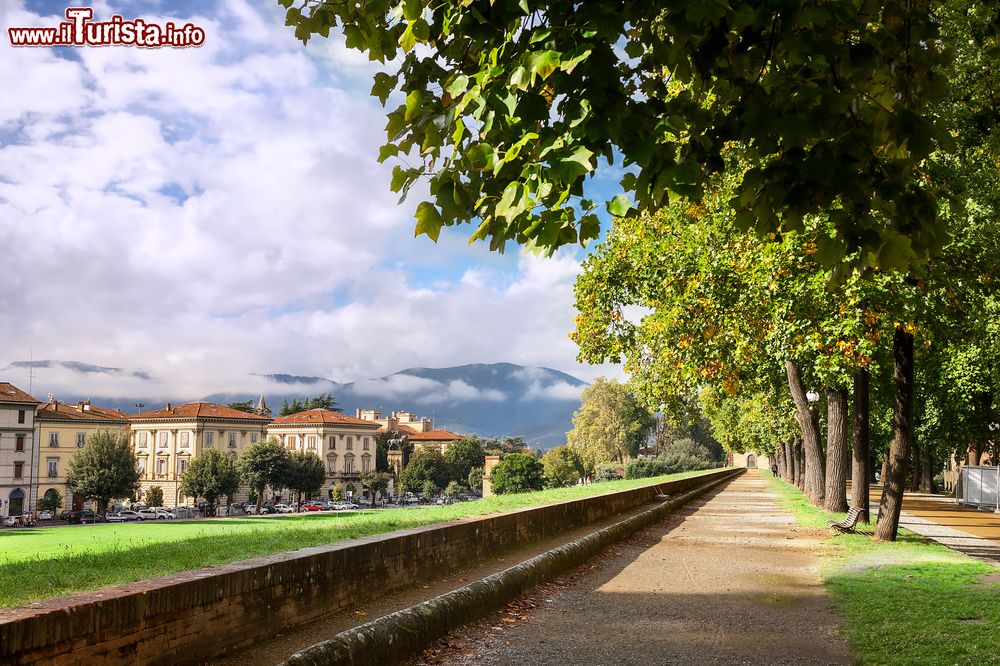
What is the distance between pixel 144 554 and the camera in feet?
27.7

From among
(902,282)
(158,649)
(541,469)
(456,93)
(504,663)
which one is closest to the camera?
(456,93)

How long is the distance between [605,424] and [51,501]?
2514 inches

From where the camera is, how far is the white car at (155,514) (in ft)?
288

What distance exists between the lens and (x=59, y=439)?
98.9 metres

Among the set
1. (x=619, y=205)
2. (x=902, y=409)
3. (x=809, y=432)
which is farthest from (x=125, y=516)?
(x=619, y=205)

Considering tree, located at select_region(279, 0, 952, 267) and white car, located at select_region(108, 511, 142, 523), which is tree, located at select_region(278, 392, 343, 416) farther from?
tree, located at select_region(279, 0, 952, 267)

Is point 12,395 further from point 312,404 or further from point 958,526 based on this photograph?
point 958,526

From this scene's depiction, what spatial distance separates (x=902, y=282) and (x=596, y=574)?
7.28 meters

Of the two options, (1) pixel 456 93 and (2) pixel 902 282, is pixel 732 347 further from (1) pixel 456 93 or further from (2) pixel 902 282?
(1) pixel 456 93

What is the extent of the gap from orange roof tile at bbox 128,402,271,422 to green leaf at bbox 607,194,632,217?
384 ft

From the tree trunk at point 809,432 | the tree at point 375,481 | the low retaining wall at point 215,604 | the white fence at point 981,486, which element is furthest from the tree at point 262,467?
the low retaining wall at point 215,604

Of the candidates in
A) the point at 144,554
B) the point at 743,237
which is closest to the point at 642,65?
the point at 144,554

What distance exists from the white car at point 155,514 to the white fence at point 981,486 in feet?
253

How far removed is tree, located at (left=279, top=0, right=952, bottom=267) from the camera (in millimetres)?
4289
